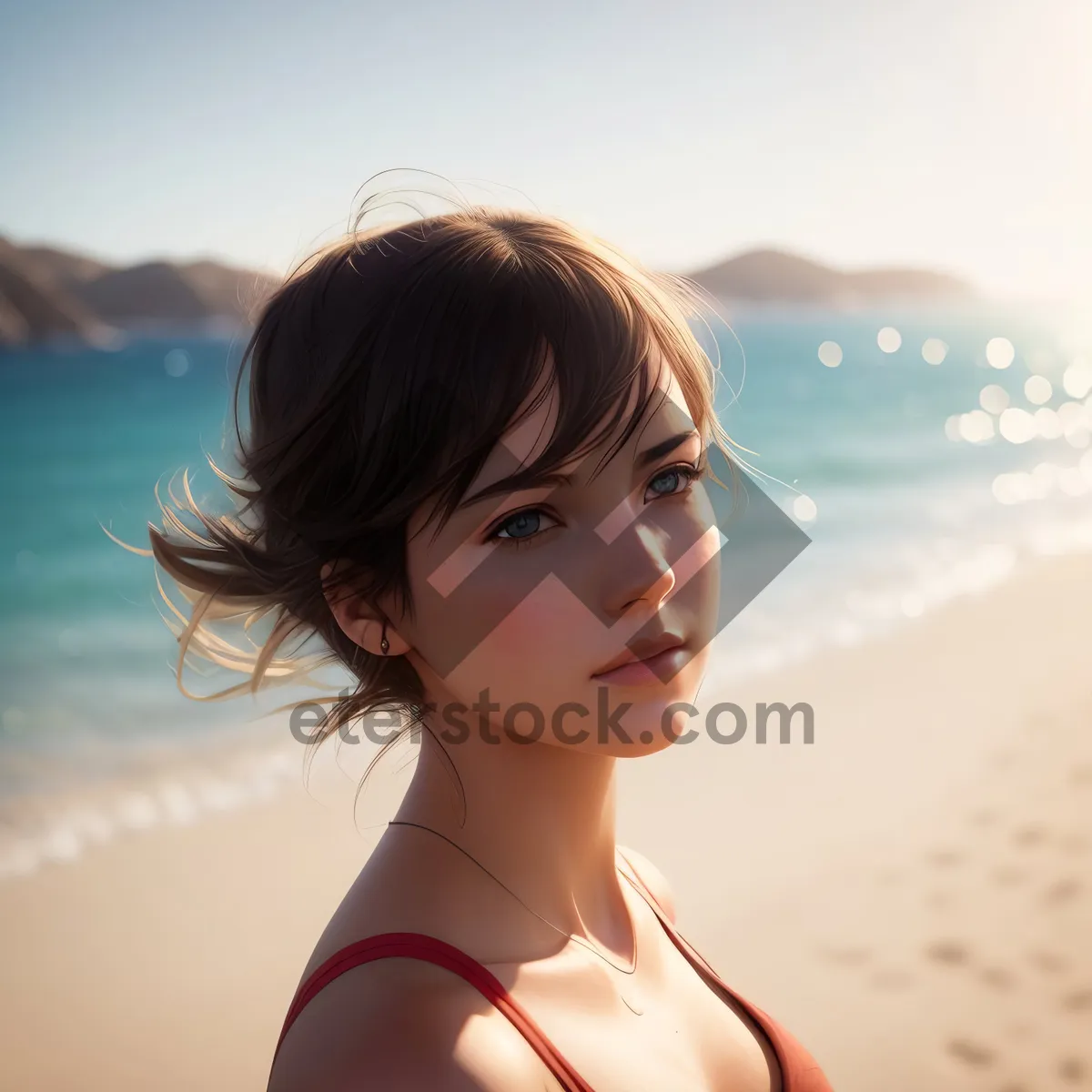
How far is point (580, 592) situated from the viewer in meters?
1.46

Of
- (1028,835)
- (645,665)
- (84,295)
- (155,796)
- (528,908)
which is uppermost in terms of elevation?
(645,665)

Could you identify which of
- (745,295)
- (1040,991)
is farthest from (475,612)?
(745,295)

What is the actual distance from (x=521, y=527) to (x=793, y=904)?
3.47m

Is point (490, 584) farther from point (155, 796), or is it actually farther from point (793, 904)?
point (155, 796)

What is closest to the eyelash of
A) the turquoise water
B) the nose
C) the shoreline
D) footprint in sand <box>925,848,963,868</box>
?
the nose

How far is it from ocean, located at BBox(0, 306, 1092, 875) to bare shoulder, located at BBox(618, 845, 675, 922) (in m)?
0.84

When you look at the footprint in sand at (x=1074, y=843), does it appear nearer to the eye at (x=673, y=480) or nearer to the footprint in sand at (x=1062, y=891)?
the footprint in sand at (x=1062, y=891)

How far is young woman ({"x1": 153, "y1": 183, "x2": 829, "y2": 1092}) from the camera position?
1.42 metres

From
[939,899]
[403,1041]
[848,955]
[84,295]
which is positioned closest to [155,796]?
[848,955]

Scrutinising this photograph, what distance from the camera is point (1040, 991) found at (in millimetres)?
3629

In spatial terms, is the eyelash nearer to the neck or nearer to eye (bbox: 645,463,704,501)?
eye (bbox: 645,463,704,501)

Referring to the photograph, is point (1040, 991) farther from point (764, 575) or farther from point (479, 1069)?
point (764, 575)

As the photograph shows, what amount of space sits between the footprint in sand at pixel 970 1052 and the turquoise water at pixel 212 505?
A: 80.8 inches

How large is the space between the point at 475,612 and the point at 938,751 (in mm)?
4940
